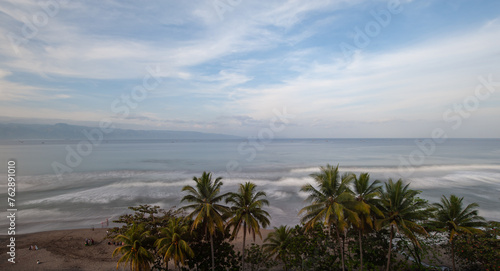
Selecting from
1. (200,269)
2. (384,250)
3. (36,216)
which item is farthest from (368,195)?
(36,216)

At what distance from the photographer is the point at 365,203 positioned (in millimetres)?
19797

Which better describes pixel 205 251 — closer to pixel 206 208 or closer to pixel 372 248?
pixel 206 208

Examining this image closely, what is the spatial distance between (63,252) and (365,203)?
3499 cm

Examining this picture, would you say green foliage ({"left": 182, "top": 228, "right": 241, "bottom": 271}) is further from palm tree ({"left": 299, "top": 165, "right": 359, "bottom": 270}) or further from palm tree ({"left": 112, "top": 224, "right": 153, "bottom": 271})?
palm tree ({"left": 299, "top": 165, "right": 359, "bottom": 270})

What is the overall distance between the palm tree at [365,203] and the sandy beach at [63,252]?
16.6 metres

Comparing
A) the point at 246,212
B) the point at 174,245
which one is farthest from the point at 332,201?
the point at 174,245

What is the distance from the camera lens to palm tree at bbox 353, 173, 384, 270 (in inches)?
765

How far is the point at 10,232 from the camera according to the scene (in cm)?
3478

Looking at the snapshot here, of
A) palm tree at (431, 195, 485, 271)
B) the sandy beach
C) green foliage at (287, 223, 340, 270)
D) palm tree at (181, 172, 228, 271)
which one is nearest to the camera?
palm tree at (431, 195, 485, 271)

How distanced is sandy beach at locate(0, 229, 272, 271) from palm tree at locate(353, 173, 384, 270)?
54.5 feet

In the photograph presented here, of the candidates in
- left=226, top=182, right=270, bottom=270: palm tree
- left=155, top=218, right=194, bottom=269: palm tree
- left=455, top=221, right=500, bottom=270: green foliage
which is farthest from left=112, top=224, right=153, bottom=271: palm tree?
left=455, top=221, right=500, bottom=270: green foliage

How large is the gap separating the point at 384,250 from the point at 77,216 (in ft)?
149

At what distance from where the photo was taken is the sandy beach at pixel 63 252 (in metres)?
27.7
